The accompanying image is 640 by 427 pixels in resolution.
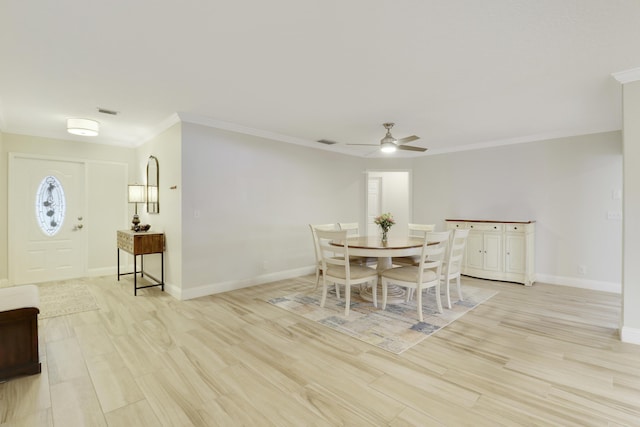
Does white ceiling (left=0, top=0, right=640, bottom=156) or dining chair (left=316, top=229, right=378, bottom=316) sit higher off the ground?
white ceiling (left=0, top=0, right=640, bottom=156)

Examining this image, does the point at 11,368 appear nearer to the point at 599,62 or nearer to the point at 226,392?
the point at 226,392

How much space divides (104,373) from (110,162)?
4.47 meters

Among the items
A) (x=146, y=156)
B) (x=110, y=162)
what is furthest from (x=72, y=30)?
(x=110, y=162)

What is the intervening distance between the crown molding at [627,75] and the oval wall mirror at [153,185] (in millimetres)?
5577

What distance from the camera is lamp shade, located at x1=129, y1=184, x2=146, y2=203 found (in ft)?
15.7

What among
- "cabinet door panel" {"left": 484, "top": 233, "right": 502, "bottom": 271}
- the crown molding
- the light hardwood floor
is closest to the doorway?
"cabinet door panel" {"left": 484, "top": 233, "right": 502, "bottom": 271}

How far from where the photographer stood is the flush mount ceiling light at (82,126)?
417 centimetres

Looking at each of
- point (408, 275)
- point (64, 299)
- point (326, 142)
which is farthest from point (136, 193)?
point (408, 275)

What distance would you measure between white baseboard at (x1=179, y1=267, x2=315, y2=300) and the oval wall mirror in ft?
4.86

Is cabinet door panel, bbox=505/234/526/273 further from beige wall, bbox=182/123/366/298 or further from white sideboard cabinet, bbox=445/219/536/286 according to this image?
beige wall, bbox=182/123/366/298

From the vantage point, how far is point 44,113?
3.93 metres

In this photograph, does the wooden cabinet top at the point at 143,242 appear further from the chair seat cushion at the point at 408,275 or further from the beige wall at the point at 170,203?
the chair seat cushion at the point at 408,275

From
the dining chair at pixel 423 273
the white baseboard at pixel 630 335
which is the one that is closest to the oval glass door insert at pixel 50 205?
the dining chair at pixel 423 273

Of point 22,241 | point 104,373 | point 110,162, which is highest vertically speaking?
point 110,162
